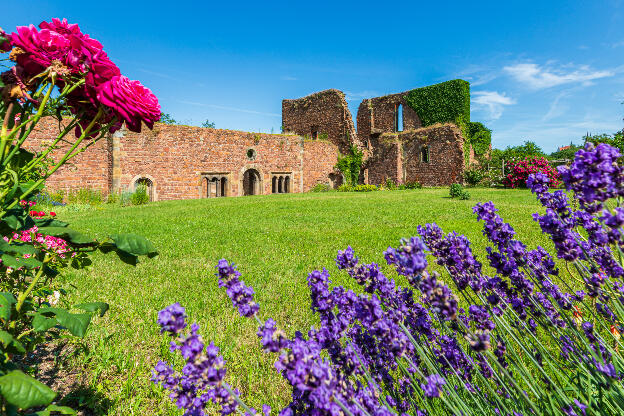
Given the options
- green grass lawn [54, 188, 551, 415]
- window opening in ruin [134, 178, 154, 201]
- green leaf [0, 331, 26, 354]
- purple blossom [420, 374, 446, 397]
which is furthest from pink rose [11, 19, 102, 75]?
window opening in ruin [134, 178, 154, 201]

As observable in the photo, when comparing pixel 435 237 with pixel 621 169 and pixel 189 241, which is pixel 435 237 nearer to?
pixel 621 169

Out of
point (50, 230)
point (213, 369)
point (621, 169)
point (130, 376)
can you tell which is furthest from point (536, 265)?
point (130, 376)

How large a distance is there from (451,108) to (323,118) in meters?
10.1

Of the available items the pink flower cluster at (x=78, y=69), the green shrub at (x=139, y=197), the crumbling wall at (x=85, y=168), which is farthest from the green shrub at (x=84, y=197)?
the pink flower cluster at (x=78, y=69)

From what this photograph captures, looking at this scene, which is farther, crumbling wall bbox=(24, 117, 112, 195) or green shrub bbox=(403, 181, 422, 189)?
green shrub bbox=(403, 181, 422, 189)

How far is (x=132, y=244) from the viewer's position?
1223 mm

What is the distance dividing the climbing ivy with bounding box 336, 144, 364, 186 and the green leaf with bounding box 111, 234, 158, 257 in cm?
2659

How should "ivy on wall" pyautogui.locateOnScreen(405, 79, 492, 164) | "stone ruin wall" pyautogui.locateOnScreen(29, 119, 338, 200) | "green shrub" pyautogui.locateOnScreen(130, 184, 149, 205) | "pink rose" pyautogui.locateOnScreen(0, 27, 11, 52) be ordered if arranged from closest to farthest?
"pink rose" pyautogui.locateOnScreen(0, 27, 11, 52) → "green shrub" pyautogui.locateOnScreen(130, 184, 149, 205) → "stone ruin wall" pyautogui.locateOnScreen(29, 119, 338, 200) → "ivy on wall" pyautogui.locateOnScreen(405, 79, 492, 164)

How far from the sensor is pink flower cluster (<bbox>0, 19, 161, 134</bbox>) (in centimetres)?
121

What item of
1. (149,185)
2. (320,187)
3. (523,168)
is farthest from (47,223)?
(320,187)

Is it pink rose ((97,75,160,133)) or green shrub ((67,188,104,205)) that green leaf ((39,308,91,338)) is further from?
green shrub ((67,188,104,205))

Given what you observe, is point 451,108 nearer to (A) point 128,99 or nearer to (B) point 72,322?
(A) point 128,99

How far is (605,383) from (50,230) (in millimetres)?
1876

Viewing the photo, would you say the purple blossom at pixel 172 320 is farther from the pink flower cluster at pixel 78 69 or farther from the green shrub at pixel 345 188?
the green shrub at pixel 345 188
